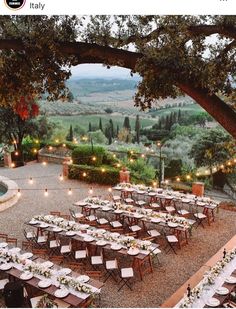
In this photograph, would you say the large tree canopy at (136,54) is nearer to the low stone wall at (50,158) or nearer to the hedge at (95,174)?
the hedge at (95,174)

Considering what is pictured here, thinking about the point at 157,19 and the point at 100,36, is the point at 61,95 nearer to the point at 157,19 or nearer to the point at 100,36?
the point at 100,36

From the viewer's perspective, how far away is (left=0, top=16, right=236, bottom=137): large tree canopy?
15.4 ft

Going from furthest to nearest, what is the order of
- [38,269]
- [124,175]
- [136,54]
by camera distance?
[124,175] < [38,269] < [136,54]

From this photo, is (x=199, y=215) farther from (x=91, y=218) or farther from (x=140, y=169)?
(x=140, y=169)

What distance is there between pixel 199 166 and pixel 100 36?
16.9m

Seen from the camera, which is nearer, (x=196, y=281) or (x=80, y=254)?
(x=196, y=281)

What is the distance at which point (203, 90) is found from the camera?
461cm

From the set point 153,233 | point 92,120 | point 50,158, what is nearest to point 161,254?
point 153,233

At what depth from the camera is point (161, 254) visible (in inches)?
458

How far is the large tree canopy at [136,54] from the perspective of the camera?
4.70 metres

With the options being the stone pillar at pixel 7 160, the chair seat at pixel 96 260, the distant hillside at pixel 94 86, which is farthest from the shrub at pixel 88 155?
the distant hillside at pixel 94 86

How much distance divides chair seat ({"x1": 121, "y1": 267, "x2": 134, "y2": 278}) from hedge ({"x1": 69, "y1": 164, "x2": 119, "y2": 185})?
7780 mm

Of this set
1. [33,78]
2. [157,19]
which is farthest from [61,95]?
[157,19]

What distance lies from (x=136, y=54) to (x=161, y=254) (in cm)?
800
